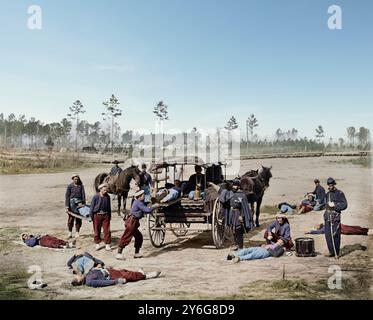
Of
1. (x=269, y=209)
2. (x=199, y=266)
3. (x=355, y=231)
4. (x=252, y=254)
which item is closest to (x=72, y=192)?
(x=199, y=266)

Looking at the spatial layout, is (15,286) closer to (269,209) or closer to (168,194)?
(168,194)

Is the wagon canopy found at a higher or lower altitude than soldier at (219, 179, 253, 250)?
higher

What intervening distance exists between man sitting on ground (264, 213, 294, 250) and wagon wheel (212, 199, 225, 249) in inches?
50.5

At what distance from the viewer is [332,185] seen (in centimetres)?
964

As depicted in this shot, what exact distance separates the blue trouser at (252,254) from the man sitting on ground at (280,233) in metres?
0.52

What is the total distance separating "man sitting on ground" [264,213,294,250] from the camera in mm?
10023

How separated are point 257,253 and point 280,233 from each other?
956 millimetres

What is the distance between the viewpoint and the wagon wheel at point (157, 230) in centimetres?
1091

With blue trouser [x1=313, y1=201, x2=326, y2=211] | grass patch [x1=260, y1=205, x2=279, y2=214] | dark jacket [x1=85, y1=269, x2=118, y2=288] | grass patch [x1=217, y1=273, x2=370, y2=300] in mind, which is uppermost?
blue trouser [x1=313, y1=201, x2=326, y2=211]

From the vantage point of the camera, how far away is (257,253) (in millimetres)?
9531

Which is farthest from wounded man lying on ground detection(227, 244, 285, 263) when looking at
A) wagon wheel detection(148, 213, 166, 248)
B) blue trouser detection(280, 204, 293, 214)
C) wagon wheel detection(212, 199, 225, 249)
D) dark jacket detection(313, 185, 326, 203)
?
dark jacket detection(313, 185, 326, 203)

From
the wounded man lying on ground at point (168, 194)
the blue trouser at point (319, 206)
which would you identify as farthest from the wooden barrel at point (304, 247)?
the blue trouser at point (319, 206)

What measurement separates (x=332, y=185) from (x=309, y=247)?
1.62 metres

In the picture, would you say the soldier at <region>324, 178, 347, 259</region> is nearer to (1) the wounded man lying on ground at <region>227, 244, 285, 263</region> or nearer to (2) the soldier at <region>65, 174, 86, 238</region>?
(1) the wounded man lying on ground at <region>227, 244, 285, 263</region>
